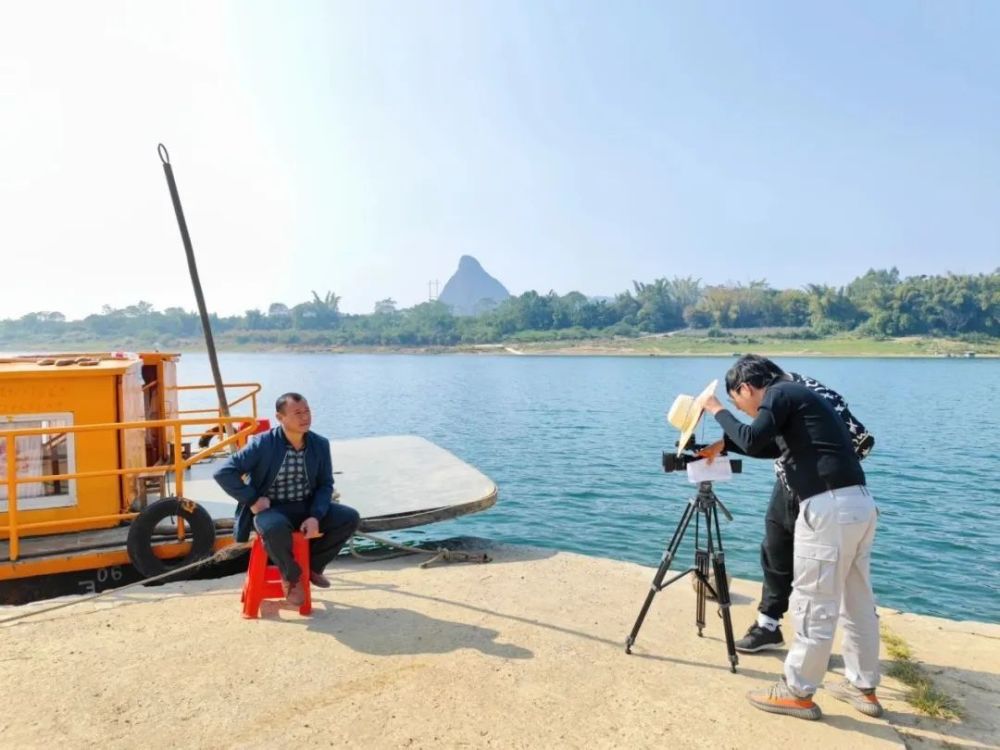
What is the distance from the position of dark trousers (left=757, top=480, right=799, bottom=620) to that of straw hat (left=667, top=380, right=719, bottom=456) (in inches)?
Result: 28.8

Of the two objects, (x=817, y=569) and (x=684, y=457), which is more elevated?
(x=684, y=457)

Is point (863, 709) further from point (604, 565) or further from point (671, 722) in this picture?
point (604, 565)

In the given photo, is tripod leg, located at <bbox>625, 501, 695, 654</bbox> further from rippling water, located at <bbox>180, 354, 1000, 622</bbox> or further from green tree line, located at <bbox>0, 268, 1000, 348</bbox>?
green tree line, located at <bbox>0, 268, 1000, 348</bbox>

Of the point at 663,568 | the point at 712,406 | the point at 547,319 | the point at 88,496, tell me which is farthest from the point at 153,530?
the point at 547,319

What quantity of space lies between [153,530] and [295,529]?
2.35 meters

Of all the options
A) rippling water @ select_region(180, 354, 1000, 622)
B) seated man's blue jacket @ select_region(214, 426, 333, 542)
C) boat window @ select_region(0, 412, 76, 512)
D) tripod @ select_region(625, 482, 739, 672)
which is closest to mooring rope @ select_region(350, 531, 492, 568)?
seated man's blue jacket @ select_region(214, 426, 333, 542)

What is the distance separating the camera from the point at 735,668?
4527 millimetres

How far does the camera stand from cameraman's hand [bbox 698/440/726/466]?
4.46 metres

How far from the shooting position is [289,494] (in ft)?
18.0

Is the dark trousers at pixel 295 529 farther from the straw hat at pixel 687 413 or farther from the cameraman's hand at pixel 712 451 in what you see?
the cameraman's hand at pixel 712 451

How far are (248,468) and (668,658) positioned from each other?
3.25m

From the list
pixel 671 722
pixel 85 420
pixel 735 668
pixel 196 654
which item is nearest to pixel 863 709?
pixel 735 668

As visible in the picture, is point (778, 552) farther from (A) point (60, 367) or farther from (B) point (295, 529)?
(A) point (60, 367)

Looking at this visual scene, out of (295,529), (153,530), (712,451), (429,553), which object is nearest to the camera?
(712,451)
